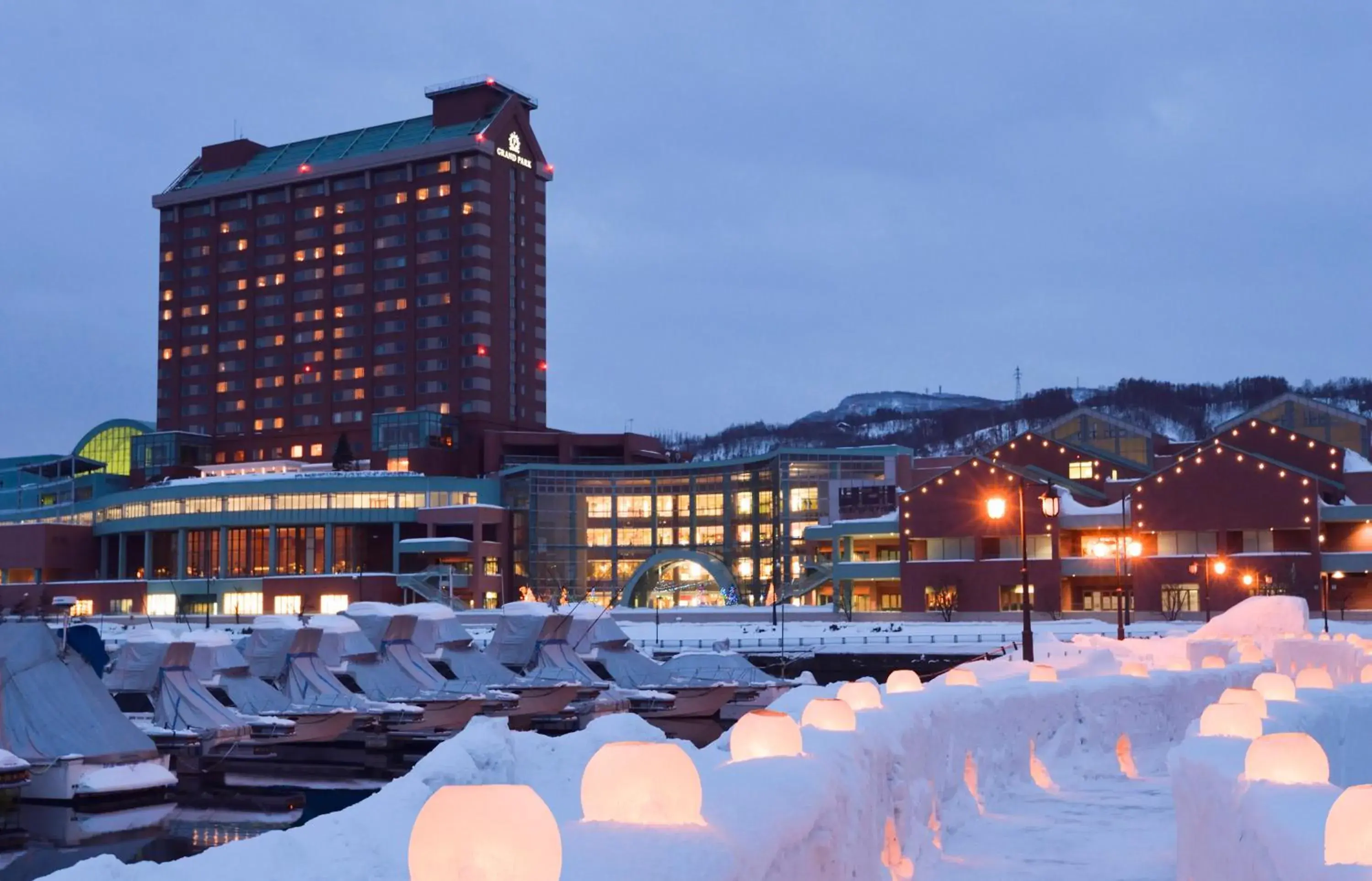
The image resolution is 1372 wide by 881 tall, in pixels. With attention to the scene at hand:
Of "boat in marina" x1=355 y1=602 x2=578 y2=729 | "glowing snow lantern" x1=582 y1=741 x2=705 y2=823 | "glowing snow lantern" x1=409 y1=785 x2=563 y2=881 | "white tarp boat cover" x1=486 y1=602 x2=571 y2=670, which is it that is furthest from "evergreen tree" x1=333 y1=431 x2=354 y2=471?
"glowing snow lantern" x1=409 y1=785 x2=563 y2=881

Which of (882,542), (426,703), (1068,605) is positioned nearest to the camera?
(426,703)

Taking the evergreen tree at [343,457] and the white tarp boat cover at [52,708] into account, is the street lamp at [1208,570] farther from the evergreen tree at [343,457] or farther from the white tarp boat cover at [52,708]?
the evergreen tree at [343,457]

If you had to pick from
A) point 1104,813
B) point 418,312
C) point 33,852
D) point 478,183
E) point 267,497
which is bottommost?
point 33,852

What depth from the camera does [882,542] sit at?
106062mm

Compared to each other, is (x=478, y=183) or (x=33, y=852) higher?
(x=478, y=183)

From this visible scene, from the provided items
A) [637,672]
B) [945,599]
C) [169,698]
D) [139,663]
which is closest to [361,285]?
[945,599]

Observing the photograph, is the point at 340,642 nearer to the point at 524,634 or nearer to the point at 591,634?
the point at 524,634

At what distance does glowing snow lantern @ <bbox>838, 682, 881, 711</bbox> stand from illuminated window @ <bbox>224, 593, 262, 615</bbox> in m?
119

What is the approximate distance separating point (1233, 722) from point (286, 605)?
4782 inches

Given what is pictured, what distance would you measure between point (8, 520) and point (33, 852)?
13601cm

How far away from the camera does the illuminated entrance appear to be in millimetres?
131500

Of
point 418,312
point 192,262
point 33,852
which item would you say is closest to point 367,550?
point 418,312

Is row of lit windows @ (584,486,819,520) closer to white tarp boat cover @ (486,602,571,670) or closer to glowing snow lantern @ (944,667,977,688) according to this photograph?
white tarp boat cover @ (486,602,571,670)

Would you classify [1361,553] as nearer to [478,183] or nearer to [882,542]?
[882,542]
